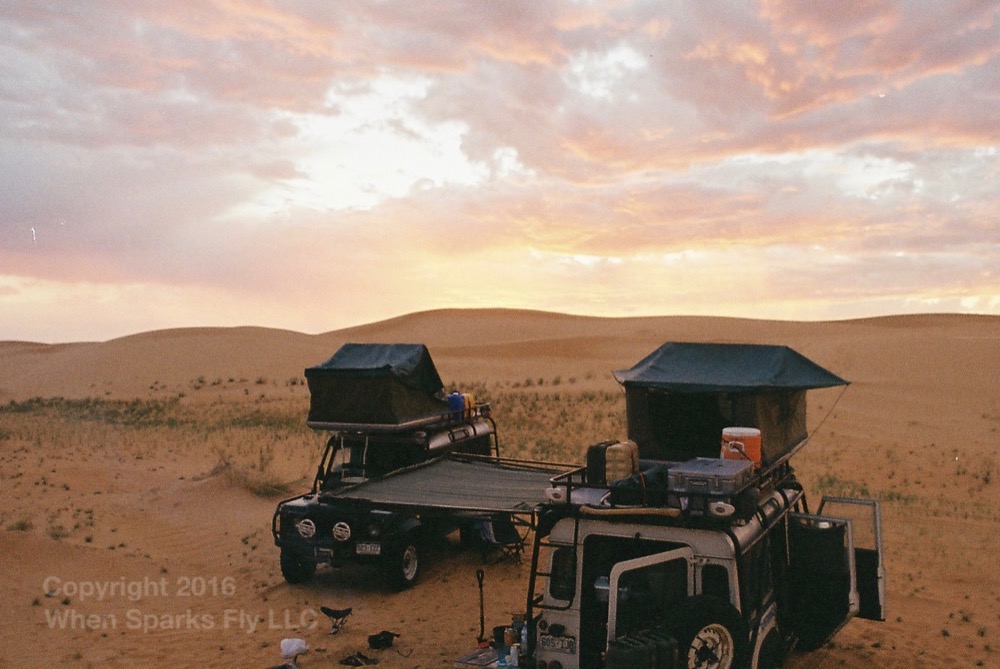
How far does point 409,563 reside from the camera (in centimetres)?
1142

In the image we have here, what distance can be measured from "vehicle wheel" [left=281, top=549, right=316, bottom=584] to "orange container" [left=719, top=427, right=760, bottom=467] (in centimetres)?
635

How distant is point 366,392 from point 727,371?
5443 mm

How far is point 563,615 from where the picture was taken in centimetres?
661

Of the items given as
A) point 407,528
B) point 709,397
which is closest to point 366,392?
point 407,528

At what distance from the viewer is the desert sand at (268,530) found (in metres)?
9.73

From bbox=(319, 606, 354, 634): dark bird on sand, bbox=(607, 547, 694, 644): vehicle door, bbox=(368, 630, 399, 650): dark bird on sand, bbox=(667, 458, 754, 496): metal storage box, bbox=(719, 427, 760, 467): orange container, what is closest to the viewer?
bbox=(607, 547, 694, 644): vehicle door

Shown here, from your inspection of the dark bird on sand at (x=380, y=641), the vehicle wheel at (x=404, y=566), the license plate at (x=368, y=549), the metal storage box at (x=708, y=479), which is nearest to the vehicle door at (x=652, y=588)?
the metal storage box at (x=708, y=479)

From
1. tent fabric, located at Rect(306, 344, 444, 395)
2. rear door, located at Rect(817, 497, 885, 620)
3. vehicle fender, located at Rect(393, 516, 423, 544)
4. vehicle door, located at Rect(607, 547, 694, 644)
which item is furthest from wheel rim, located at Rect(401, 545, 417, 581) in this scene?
rear door, located at Rect(817, 497, 885, 620)

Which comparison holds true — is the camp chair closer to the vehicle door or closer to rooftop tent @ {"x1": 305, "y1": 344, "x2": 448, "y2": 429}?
rooftop tent @ {"x1": 305, "y1": 344, "x2": 448, "y2": 429}

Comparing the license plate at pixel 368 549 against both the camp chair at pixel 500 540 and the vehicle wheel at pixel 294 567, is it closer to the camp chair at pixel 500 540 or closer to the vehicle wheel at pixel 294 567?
the vehicle wheel at pixel 294 567

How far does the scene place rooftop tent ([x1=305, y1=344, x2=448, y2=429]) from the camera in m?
12.2

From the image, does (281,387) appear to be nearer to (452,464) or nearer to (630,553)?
(452,464)

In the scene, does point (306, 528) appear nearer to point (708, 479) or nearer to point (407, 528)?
point (407, 528)

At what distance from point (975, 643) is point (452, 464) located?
22.4 feet
